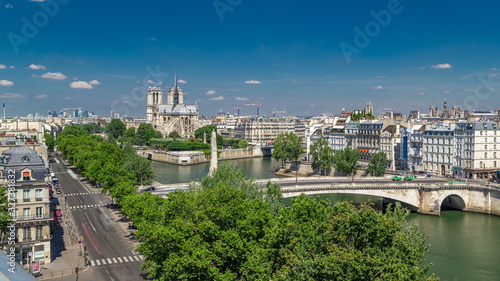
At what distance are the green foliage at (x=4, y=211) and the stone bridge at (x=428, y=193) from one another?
30495 mm

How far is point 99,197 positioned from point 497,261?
4240 cm

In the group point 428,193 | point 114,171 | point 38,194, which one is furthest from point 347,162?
point 38,194

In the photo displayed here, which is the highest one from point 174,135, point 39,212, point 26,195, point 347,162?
point 174,135

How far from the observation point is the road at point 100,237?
95.0 feet

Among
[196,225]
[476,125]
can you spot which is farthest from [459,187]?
[196,225]

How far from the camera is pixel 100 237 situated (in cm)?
3716

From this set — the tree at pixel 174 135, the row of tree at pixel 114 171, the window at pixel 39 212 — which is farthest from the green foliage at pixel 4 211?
the tree at pixel 174 135

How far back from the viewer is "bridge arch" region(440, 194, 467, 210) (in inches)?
2134

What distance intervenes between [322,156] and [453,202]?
25.0 metres

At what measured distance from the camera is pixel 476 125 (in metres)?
64.2

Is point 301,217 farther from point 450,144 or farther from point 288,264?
point 450,144

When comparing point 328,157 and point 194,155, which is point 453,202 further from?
point 194,155

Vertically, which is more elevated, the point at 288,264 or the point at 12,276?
the point at 12,276

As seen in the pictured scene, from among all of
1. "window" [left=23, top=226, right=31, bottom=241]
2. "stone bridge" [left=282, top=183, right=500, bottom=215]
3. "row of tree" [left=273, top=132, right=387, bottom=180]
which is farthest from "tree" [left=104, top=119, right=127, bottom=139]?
"window" [left=23, top=226, right=31, bottom=241]
